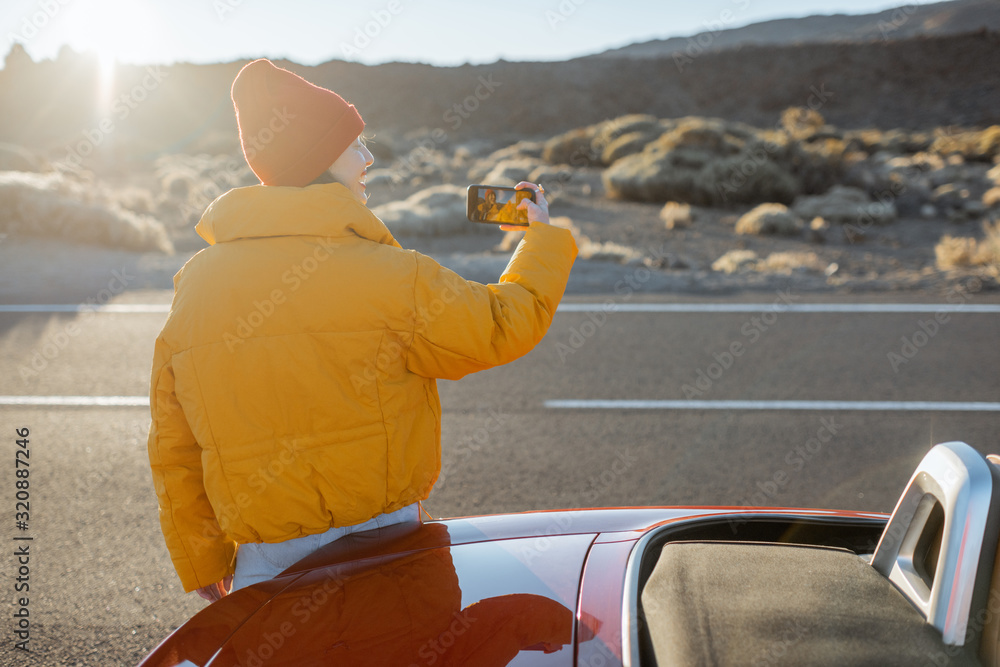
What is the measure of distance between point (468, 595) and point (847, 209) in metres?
17.9

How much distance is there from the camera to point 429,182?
997 inches

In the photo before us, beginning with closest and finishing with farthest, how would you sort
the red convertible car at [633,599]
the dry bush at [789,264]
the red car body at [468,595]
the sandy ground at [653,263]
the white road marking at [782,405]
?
the red convertible car at [633,599] < the red car body at [468,595] < the white road marking at [782,405] < the sandy ground at [653,263] < the dry bush at [789,264]

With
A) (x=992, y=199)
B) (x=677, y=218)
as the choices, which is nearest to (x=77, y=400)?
(x=677, y=218)

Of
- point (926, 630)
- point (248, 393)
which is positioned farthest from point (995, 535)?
point (248, 393)

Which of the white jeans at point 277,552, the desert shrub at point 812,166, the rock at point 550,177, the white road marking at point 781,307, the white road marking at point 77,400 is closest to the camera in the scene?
the white jeans at point 277,552

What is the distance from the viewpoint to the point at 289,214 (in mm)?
1693

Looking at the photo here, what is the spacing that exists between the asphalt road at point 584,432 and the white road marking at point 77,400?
3.7 inches

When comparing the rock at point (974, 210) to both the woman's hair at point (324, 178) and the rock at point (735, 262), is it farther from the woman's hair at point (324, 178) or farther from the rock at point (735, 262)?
the woman's hair at point (324, 178)

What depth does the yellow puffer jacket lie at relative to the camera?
1.69 m

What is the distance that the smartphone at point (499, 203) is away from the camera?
225cm

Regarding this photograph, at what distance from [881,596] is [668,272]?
9396mm

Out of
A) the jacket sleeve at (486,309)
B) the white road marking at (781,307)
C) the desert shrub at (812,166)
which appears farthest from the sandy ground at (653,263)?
the jacket sleeve at (486,309)

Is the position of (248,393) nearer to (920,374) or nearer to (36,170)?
(920,374)

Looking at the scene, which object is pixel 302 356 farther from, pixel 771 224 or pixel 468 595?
pixel 771 224
